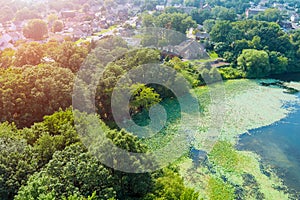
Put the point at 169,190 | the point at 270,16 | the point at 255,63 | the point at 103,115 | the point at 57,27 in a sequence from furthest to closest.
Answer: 1. the point at 270,16
2. the point at 57,27
3. the point at 255,63
4. the point at 103,115
5. the point at 169,190

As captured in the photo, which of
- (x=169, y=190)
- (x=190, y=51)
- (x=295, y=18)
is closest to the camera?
(x=169, y=190)

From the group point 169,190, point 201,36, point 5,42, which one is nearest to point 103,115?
point 169,190

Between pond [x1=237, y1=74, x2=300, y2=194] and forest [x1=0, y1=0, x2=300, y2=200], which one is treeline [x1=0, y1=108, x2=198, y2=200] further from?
pond [x1=237, y1=74, x2=300, y2=194]

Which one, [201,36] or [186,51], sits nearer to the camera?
[186,51]

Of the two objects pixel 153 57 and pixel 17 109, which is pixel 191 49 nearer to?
pixel 153 57

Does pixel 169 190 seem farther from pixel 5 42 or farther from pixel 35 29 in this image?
pixel 35 29

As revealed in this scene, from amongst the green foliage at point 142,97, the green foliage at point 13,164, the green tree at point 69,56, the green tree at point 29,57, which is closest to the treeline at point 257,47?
the green foliage at point 142,97

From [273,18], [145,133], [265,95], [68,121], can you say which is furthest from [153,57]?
[273,18]

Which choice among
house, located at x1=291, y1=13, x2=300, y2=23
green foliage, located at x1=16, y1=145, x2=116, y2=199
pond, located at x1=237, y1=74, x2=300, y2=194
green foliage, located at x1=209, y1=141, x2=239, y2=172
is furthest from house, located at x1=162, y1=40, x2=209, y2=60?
house, located at x1=291, y1=13, x2=300, y2=23

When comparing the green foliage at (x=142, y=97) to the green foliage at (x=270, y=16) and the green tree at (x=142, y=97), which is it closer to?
the green tree at (x=142, y=97)
